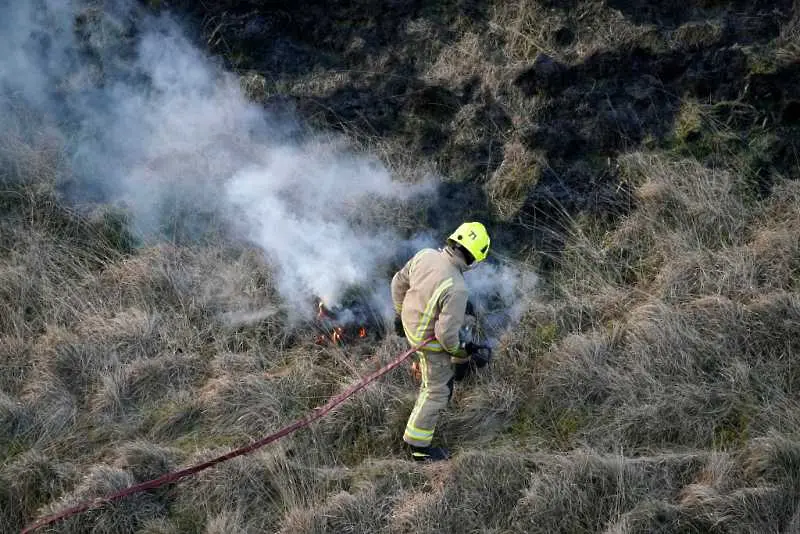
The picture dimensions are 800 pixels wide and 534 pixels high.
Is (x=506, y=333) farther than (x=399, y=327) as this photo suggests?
Yes

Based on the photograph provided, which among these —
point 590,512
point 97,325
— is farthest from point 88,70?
Result: point 590,512

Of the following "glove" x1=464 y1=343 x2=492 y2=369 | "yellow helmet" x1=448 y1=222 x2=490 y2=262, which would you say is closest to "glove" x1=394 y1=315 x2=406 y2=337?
"glove" x1=464 y1=343 x2=492 y2=369

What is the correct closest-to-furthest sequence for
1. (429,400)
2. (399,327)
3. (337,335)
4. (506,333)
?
(429,400), (399,327), (506,333), (337,335)

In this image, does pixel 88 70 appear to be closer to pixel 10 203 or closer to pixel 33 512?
pixel 10 203

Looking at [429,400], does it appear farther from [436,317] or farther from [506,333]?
[506,333]

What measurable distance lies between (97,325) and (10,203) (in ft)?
6.02

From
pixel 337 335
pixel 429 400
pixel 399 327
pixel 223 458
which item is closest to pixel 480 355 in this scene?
pixel 429 400

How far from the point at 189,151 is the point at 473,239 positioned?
342 cm

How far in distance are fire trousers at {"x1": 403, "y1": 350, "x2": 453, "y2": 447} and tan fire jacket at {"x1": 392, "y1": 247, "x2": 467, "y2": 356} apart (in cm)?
10

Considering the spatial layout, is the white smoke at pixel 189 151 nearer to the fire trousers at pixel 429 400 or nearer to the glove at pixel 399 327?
the glove at pixel 399 327

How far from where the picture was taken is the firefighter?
575 centimetres

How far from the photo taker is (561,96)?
7.67 metres

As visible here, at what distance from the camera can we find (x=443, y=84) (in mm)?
7980

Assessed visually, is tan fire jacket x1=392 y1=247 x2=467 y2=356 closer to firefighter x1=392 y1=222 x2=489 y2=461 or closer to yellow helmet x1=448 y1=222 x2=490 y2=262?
firefighter x1=392 y1=222 x2=489 y2=461
